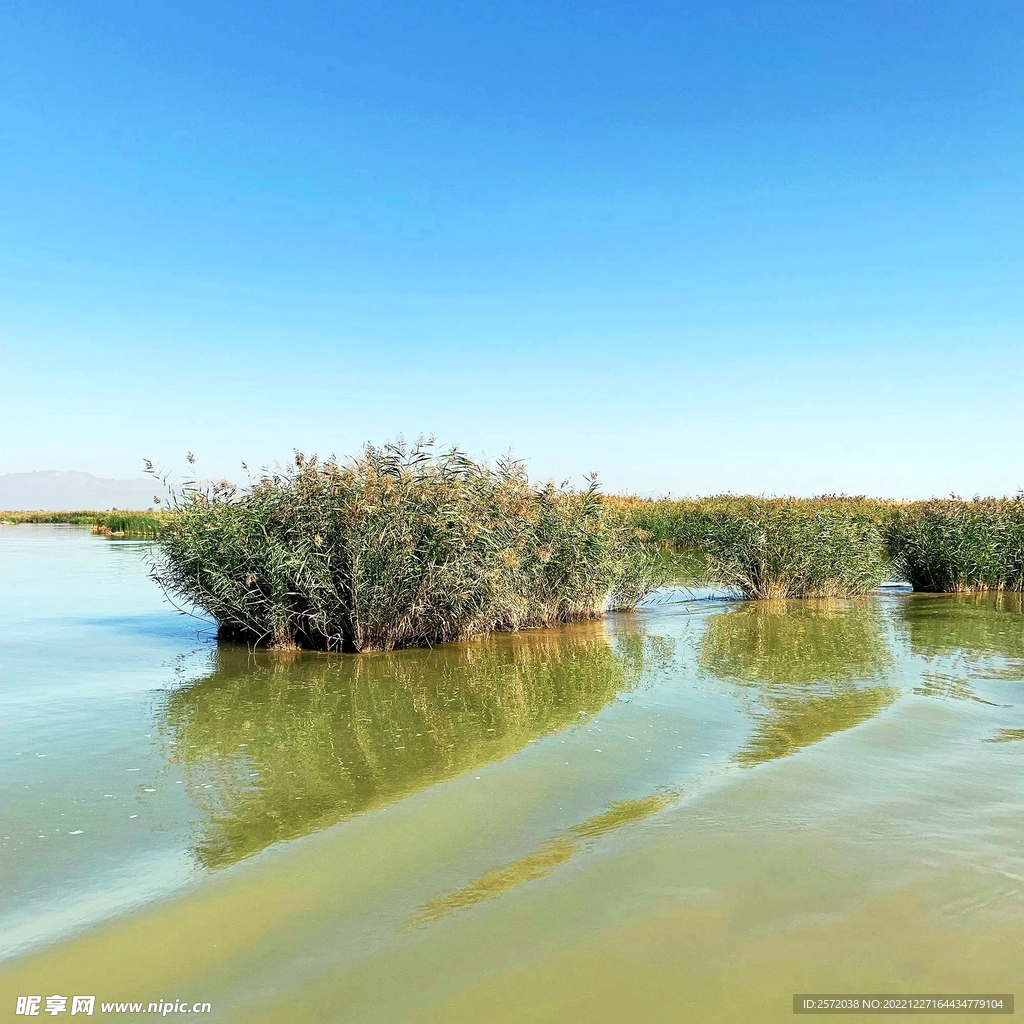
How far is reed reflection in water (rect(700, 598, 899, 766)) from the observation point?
29.9 feet

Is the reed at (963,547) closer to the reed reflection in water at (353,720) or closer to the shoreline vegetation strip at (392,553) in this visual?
the shoreline vegetation strip at (392,553)

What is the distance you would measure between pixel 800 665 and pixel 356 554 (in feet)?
22.3

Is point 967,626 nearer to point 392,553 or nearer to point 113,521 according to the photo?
point 392,553

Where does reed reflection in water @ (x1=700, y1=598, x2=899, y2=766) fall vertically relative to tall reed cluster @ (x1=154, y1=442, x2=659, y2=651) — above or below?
below

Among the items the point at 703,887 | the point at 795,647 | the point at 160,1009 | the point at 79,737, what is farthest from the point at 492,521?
the point at 160,1009

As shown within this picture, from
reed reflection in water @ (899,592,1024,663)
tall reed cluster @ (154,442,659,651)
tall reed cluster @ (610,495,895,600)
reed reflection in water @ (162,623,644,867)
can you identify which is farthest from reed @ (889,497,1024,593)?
tall reed cluster @ (154,442,659,651)

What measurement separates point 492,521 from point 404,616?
2.30 metres

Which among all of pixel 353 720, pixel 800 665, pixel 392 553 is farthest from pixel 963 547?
pixel 353 720

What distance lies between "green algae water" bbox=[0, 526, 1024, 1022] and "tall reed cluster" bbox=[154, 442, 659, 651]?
1414 millimetres

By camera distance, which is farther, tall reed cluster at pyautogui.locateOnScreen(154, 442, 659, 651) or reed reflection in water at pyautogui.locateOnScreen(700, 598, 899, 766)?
tall reed cluster at pyautogui.locateOnScreen(154, 442, 659, 651)

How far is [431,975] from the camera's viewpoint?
4.33 metres

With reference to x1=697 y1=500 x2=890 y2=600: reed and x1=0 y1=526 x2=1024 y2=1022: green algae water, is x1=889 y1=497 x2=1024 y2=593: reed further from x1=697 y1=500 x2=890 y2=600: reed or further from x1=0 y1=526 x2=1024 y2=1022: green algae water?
x1=0 y1=526 x2=1024 y2=1022: green algae water

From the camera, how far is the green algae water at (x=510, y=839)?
14.1ft

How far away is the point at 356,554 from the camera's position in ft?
43.3
